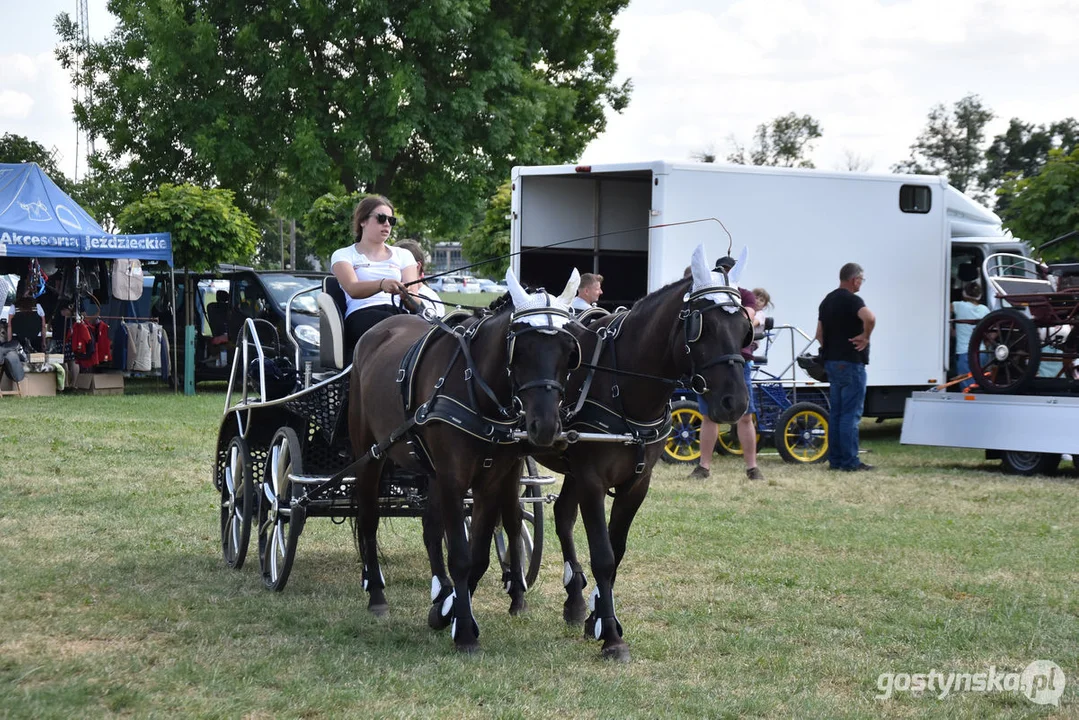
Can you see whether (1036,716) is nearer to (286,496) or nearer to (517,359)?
(517,359)

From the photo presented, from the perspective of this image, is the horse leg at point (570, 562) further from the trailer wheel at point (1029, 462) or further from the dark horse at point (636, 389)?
the trailer wheel at point (1029, 462)

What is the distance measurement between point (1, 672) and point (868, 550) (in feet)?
A: 18.4

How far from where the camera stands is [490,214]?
26625 millimetres

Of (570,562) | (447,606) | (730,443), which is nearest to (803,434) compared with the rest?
(730,443)

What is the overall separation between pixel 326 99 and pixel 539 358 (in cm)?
2498

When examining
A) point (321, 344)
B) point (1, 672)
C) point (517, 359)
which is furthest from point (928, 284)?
point (1, 672)

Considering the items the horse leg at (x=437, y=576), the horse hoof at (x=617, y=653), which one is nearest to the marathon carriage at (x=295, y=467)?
the horse leg at (x=437, y=576)

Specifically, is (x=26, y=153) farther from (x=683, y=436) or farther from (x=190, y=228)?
(x=683, y=436)

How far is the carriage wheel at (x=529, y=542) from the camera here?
7047mm

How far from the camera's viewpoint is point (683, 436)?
1330cm

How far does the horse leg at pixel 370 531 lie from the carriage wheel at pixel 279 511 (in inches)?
12.8

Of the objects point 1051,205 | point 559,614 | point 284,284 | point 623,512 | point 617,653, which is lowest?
point 559,614

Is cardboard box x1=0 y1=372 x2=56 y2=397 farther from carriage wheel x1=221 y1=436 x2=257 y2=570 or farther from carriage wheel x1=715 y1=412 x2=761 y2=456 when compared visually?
carriage wheel x1=221 y1=436 x2=257 y2=570

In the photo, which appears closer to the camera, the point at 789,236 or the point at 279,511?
the point at 279,511
